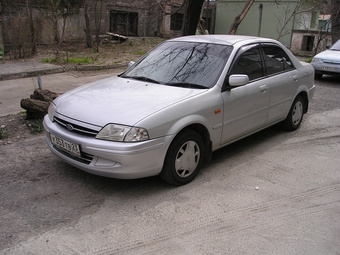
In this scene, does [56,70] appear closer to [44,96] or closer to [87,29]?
[44,96]

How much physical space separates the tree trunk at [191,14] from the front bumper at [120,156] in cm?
Result: 652

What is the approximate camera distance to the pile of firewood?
237 inches

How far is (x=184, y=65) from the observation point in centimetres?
483

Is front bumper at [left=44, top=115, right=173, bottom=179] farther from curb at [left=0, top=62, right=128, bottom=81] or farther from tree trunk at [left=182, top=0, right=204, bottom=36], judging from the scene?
curb at [left=0, top=62, right=128, bottom=81]

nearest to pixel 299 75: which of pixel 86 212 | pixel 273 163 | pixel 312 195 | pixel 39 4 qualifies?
pixel 273 163

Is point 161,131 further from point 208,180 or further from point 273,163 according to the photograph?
point 273,163

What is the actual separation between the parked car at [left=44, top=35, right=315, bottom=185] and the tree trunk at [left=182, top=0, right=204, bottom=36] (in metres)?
4.25

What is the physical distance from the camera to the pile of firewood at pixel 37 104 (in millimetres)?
6020

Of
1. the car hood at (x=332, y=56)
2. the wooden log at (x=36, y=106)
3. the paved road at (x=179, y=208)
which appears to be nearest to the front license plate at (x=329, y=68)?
the car hood at (x=332, y=56)

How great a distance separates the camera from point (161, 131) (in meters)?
3.81

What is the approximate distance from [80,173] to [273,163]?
2545mm

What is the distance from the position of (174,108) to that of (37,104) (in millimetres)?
3054

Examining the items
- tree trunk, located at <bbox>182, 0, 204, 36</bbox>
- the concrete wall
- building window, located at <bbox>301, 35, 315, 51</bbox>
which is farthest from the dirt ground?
building window, located at <bbox>301, 35, 315, 51</bbox>

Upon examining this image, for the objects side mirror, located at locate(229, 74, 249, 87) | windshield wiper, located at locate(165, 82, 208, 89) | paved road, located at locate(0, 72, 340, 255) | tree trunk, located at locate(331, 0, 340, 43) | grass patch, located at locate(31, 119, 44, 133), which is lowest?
paved road, located at locate(0, 72, 340, 255)
